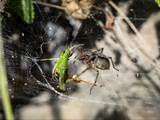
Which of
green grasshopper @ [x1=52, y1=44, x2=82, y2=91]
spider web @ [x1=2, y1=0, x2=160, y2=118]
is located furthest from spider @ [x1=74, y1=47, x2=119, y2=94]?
green grasshopper @ [x1=52, y1=44, x2=82, y2=91]

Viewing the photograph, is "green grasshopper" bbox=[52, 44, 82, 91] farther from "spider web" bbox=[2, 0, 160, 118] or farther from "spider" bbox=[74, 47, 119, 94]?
"spider" bbox=[74, 47, 119, 94]

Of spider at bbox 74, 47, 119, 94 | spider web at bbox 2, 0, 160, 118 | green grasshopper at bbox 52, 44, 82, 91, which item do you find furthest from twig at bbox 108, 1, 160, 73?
green grasshopper at bbox 52, 44, 82, 91

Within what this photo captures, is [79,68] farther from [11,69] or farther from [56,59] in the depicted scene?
[11,69]

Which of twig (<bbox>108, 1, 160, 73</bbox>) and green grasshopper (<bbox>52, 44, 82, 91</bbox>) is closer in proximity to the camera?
green grasshopper (<bbox>52, 44, 82, 91</bbox>)

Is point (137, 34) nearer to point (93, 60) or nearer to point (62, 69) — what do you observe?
point (93, 60)

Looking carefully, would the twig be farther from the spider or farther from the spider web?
the spider

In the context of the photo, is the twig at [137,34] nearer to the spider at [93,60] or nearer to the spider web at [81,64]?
the spider web at [81,64]

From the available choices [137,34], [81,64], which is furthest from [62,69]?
[137,34]

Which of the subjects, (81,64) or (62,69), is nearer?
(62,69)

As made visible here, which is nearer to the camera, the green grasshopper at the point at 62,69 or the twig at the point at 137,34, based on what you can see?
the green grasshopper at the point at 62,69

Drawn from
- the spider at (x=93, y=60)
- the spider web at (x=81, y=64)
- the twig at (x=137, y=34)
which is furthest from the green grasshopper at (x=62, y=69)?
the twig at (x=137, y=34)
